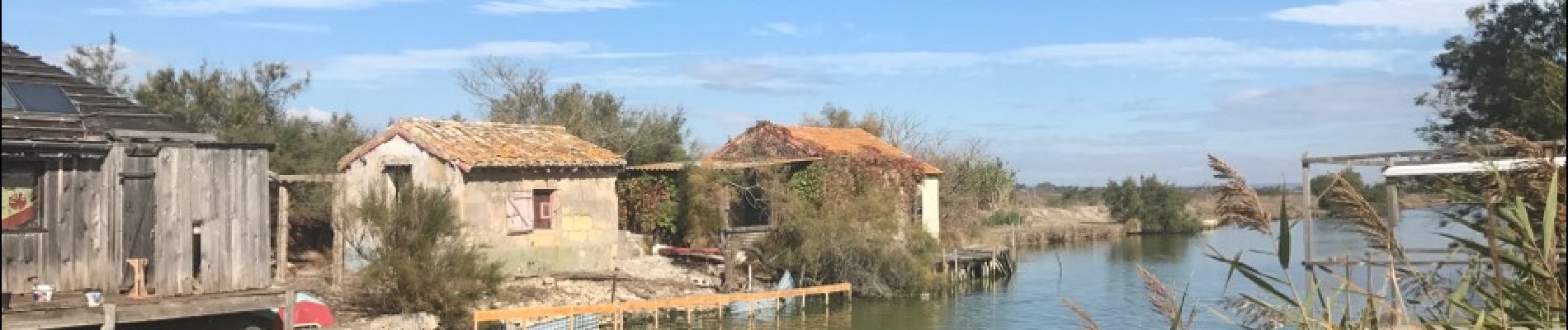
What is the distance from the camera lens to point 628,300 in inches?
782

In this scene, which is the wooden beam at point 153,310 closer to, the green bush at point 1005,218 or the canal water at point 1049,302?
the canal water at point 1049,302

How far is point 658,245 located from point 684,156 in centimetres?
767

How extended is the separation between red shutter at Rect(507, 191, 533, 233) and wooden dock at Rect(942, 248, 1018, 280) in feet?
35.0

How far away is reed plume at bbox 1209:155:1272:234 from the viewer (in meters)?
3.13

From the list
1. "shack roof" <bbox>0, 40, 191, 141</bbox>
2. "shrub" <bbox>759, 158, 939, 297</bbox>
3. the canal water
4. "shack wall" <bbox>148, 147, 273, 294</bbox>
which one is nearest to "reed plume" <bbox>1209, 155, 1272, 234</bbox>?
the canal water

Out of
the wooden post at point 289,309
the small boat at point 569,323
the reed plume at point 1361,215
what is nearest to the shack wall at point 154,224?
the wooden post at point 289,309

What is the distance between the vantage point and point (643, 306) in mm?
19312

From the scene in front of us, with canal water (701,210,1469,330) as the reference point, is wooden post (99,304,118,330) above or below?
above

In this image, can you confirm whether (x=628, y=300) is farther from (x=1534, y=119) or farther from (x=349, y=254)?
(x=1534, y=119)

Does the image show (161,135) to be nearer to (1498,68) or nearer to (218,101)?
(218,101)

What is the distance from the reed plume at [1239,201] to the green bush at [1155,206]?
5444 cm

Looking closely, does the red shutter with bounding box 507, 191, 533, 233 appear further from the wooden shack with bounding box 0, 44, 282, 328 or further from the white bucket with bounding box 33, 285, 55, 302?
the white bucket with bounding box 33, 285, 55, 302

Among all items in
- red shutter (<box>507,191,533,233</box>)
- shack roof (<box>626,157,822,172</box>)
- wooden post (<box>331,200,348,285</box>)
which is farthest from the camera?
shack roof (<box>626,157,822,172</box>)

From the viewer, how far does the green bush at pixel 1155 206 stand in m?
55.9
